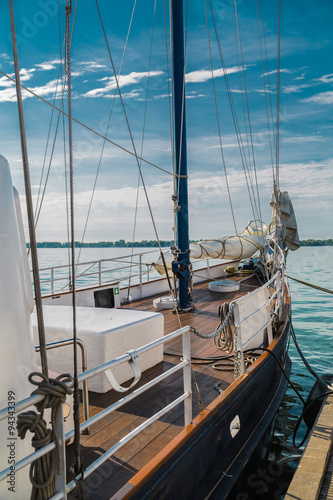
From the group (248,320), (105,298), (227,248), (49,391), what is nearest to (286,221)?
(227,248)

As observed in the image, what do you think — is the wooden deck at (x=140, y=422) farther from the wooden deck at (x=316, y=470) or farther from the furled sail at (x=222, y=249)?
the furled sail at (x=222, y=249)

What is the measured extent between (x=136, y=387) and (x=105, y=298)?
3.68 meters

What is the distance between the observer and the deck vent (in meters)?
7.41

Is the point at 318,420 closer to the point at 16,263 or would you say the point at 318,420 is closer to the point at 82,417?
the point at 82,417

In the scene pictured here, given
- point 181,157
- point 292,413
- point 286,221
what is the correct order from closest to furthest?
point 292,413 → point 181,157 → point 286,221

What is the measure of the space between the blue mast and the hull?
9.43ft

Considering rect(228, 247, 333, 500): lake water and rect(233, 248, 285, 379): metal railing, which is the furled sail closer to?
rect(228, 247, 333, 500): lake water

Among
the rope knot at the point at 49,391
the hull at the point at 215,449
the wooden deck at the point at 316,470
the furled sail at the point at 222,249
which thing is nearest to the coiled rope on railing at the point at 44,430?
the rope knot at the point at 49,391

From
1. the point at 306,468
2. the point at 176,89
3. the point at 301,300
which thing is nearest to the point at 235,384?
the point at 306,468

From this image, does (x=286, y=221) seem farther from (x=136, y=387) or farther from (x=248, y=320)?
(x=136, y=387)

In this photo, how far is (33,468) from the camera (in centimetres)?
158

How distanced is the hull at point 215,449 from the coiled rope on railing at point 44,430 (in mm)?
661

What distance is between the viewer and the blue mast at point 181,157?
7047mm

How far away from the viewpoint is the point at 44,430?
1514mm
